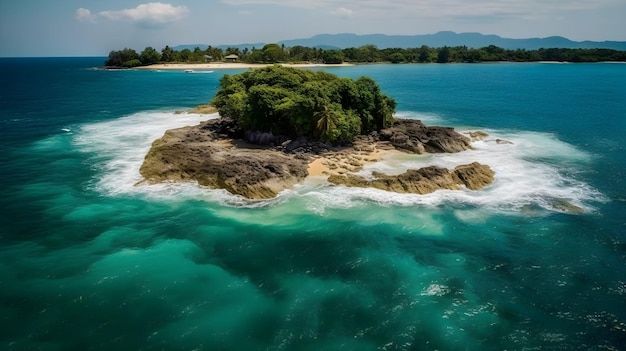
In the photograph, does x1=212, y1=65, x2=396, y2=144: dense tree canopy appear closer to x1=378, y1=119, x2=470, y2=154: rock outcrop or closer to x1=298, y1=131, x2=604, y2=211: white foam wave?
x1=378, y1=119, x2=470, y2=154: rock outcrop

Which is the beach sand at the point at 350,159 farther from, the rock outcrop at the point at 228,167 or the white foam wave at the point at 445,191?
the rock outcrop at the point at 228,167

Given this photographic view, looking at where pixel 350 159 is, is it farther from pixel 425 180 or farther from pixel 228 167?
pixel 228 167

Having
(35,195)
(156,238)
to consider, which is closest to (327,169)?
(156,238)

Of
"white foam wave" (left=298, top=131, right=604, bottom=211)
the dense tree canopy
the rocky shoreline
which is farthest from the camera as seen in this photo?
the dense tree canopy

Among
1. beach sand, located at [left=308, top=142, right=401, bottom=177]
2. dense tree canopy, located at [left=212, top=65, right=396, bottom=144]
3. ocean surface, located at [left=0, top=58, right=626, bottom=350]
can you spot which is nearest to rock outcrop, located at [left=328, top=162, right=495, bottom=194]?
ocean surface, located at [left=0, top=58, right=626, bottom=350]

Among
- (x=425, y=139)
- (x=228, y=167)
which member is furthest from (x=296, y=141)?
(x=425, y=139)

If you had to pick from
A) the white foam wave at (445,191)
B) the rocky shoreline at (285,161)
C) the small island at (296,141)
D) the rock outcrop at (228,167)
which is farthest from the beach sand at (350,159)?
the rock outcrop at (228,167)

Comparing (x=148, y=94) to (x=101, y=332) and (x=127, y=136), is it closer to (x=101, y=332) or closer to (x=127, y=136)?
(x=127, y=136)
